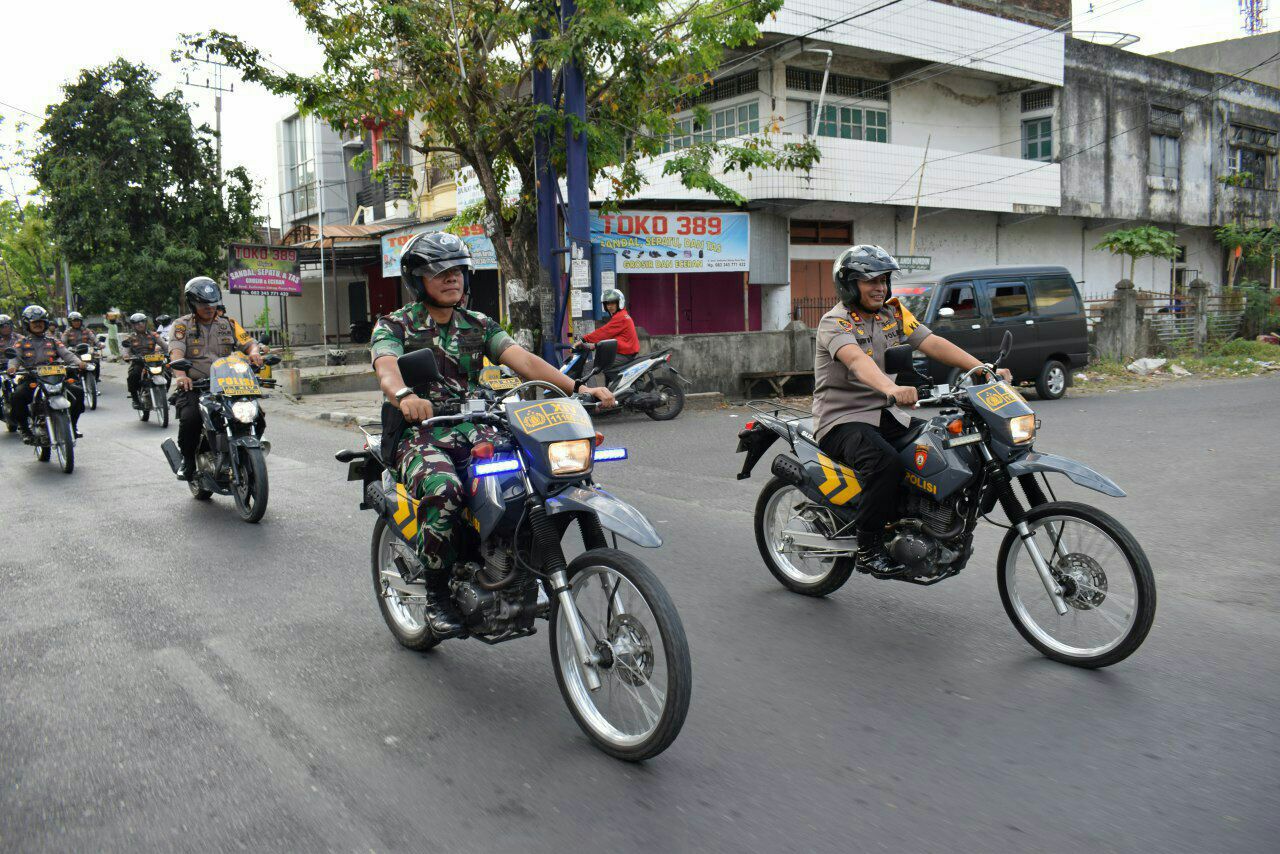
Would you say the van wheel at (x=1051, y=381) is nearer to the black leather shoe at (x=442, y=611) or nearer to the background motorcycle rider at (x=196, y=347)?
the background motorcycle rider at (x=196, y=347)

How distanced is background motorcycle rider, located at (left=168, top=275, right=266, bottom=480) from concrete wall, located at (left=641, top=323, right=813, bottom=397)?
779 centimetres

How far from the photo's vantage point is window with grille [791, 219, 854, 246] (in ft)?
75.0

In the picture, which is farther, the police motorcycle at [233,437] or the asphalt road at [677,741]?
the police motorcycle at [233,437]

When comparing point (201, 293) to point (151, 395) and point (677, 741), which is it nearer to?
point (677, 741)

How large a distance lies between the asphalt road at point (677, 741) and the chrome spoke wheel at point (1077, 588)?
16 centimetres

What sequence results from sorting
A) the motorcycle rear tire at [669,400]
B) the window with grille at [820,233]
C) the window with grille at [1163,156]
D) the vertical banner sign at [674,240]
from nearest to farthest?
1. the motorcycle rear tire at [669,400]
2. the vertical banner sign at [674,240]
3. the window with grille at [820,233]
4. the window with grille at [1163,156]

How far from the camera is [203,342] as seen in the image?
840 centimetres

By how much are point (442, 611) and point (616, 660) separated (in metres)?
0.96

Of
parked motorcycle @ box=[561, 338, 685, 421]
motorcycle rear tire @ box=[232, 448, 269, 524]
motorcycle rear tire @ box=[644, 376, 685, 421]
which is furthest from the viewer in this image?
motorcycle rear tire @ box=[644, 376, 685, 421]

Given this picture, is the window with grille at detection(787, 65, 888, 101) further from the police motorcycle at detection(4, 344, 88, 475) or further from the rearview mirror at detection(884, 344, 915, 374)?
the rearview mirror at detection(884, 344, 915, 374)

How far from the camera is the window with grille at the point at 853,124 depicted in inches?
896

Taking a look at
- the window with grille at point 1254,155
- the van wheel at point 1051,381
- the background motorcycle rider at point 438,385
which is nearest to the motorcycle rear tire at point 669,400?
the van wheel at point 1051,381

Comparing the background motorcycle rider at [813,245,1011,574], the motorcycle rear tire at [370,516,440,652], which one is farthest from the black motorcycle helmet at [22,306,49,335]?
the background motorcycle rider at [813,245,1011,574]

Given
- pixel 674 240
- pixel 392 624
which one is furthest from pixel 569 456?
pixel 674 240
